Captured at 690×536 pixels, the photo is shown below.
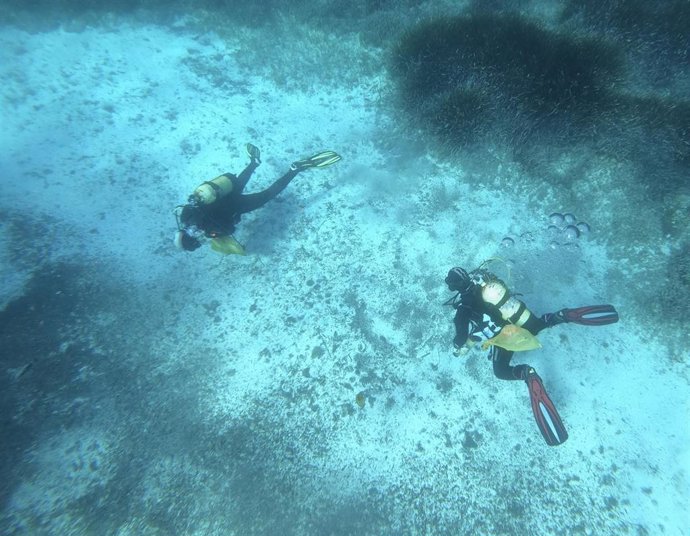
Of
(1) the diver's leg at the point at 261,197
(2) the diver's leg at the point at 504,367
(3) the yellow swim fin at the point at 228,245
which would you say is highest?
(1) the diver's leg at the point at 261,197

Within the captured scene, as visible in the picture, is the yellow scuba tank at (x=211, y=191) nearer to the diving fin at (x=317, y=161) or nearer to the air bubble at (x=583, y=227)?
the diving fin at (x=317, y=161)

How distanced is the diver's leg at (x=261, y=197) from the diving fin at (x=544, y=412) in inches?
197

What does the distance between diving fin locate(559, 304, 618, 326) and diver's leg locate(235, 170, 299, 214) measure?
498 centimetres

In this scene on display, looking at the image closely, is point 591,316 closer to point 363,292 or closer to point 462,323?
point 462,323

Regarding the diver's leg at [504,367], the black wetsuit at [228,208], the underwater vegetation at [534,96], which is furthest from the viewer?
the underwater vegetation at [534,96]

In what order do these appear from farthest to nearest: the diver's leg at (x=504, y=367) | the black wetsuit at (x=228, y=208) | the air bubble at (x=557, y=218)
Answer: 1. the air bubble at (x=557, y=218)
2. the black wetsuit at (x=228, y=208)
3. the diver's leg at (x=504, y=367)

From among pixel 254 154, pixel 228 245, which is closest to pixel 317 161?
pixel 254 154

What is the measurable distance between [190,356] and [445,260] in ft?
14.8

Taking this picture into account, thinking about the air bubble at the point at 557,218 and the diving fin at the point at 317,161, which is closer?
the air bubble at the point at 557,218

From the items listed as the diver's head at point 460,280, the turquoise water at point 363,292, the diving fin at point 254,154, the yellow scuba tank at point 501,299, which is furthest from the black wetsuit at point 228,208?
the yellow scuba tank at point 501,299

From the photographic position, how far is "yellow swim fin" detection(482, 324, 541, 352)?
3.89 metres

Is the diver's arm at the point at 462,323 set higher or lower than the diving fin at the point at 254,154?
lower

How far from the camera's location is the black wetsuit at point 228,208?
203 inches

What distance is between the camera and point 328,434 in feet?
16.1
